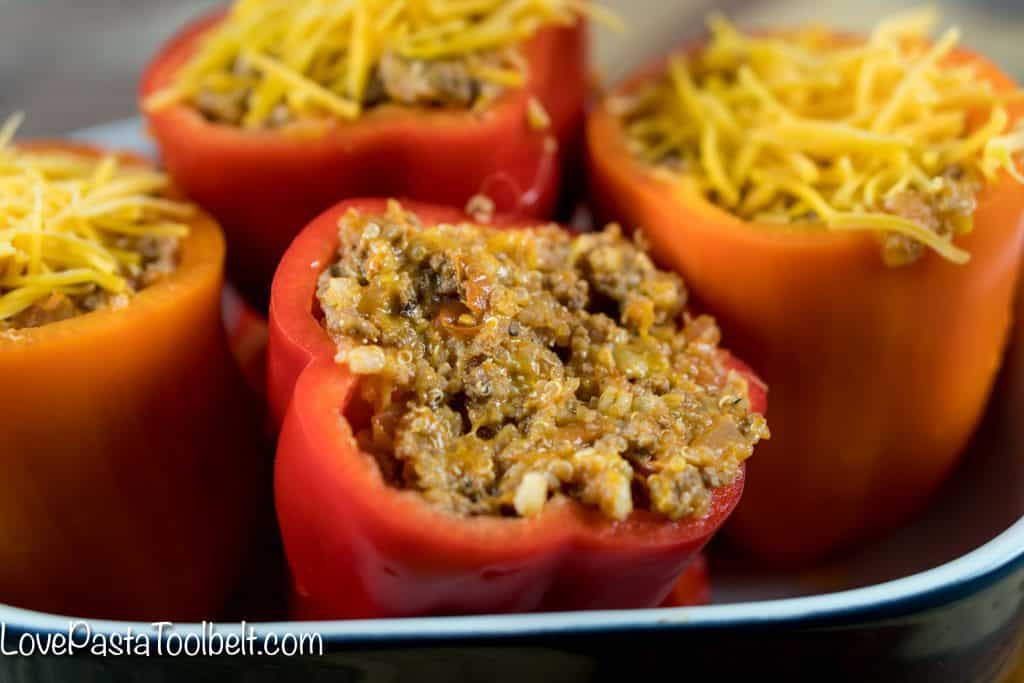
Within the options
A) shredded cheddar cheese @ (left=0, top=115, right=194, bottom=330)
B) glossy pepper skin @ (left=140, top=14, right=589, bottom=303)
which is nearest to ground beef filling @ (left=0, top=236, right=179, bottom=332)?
shredded cheddar cheese @ (left=0, top=115, right=194, bottom=330)

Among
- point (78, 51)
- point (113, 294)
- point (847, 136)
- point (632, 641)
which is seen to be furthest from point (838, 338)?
point (78, 51)

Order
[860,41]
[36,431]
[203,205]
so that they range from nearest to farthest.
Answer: [36,431] < [203,205] < [860,41]

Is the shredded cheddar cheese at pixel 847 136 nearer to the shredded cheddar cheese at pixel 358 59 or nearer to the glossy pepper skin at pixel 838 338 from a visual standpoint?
the glossy pepper skin at pixel 838 338

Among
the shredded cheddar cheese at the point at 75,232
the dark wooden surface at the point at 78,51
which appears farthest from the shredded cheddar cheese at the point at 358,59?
the dark wooden surface at the point at 78,51

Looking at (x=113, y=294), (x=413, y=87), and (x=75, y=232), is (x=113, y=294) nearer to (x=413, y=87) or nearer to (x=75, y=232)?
(x=75, y=232)

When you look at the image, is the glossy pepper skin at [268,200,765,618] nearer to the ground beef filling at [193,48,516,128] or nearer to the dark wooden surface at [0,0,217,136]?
the ground beef filling at [193,48,516,128]

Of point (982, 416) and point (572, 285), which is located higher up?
point (572, 285)

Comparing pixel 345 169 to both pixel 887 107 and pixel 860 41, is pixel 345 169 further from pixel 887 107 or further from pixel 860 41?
pixel 860 41

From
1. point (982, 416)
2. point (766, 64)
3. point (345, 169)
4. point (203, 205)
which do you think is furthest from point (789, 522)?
point (203, 205)
